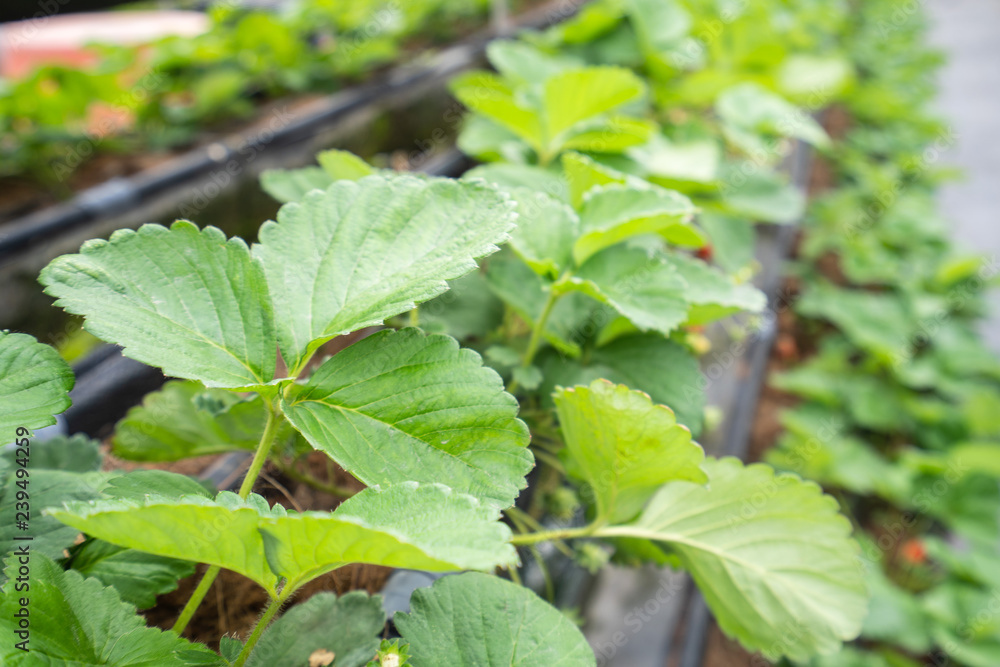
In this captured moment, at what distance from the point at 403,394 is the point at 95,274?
0.21 m

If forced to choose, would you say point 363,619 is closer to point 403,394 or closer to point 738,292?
point 403,394

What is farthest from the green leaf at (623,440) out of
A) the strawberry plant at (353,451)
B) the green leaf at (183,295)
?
the green leaf at (183,295)

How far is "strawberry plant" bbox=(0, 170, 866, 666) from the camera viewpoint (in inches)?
14.4

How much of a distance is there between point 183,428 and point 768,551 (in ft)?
1.64

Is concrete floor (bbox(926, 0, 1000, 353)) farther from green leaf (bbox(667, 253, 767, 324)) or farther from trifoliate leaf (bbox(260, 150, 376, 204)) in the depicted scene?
trifoliate leaf (bbox(260, 150, 376, 204))

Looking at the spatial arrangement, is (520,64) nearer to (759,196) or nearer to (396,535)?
(759,196)

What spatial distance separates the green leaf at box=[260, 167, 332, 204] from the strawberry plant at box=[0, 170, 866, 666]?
0.17 metres

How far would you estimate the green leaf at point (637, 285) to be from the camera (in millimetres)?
527

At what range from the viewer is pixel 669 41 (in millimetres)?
1445

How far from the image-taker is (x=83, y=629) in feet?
1.28

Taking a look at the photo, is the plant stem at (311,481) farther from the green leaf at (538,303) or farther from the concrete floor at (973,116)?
the concrete floor at (973,116)

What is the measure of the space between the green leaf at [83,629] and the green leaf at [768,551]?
338 mm

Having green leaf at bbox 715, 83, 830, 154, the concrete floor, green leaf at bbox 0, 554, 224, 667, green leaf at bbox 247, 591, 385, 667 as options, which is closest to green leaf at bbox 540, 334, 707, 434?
green leaf at bbox 247, 591, 385, 667

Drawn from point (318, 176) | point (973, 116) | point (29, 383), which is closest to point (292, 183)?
point (318, 176)
